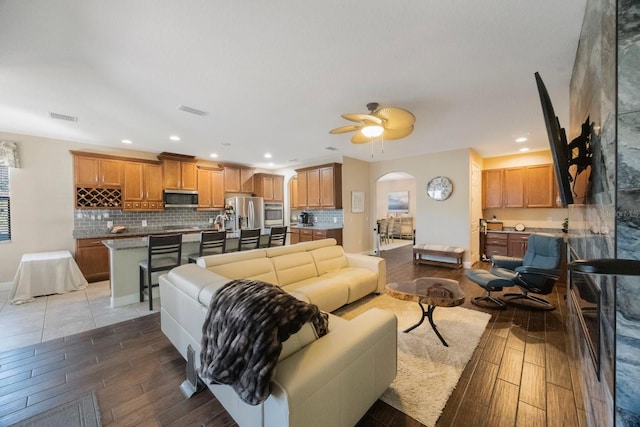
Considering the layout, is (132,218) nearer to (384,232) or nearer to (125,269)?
(125,269)

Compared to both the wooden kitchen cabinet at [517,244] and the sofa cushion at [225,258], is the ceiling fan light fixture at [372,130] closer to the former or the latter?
the sofa cushion at [225,258]

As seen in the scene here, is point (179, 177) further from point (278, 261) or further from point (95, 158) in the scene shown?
point (278, 261)

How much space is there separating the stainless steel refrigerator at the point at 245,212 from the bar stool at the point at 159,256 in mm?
2947

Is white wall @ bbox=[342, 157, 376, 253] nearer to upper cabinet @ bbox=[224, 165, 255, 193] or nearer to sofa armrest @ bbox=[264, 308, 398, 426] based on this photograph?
upper cabinet @ bbox=[224, 165, 255, 193]

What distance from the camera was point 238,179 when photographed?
23.0ft

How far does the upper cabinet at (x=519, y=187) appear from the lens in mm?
5359

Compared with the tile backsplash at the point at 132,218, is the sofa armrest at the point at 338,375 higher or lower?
lower

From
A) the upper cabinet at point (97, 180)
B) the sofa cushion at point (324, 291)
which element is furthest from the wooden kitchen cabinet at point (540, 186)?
the upper cabinet at point (97, 180)

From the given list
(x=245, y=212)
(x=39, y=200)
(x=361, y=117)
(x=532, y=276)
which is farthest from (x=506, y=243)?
(x=39, y=200)

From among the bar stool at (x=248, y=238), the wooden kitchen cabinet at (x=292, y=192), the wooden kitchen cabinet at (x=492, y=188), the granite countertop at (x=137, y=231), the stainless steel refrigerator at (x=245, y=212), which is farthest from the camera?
the wooden kitchen cabinet at (x=292, y=192)

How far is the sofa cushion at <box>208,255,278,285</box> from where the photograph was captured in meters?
2.60

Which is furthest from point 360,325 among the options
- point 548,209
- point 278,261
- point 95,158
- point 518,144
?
point 548,209

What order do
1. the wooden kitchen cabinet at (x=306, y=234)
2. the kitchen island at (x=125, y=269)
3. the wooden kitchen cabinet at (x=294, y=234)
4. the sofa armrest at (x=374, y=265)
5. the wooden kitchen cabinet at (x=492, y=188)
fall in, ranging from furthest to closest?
the wooden kitchen cabinet at (x=294, y=234) < the wooden kitchen cabinet at (x=306, y=234) < the wooden kitchen cabinet at (x=492, y=188) < the sofa armrest at (x=374, y=265) < the kitchen island at (x=125, y=269)

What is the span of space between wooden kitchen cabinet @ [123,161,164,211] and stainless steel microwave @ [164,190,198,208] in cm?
14
